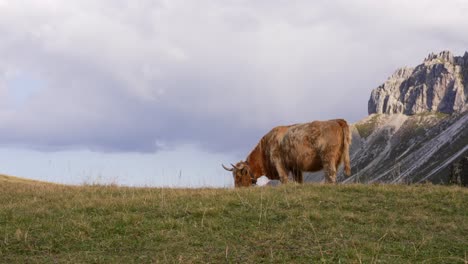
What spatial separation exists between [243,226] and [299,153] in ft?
28.5

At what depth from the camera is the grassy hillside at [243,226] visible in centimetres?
884

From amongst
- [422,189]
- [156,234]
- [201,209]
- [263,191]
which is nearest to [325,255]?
[156,234]

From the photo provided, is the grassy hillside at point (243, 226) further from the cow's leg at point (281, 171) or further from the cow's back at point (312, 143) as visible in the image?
the cow's leg at point (281, 171)

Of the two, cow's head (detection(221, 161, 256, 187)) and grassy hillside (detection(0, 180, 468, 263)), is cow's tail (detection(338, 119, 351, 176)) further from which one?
cow's head (detection(221, 161, 256, 187))

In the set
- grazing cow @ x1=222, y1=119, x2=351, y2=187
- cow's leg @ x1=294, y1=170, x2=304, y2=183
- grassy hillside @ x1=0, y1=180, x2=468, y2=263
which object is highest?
grazing cow @ x1=222, y1=119, x2=351, y2=187

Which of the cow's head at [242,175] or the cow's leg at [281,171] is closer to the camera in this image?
the cow's leg at [281,171]

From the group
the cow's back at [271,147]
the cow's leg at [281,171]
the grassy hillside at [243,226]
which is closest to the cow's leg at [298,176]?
the cow's leg at [281,171]

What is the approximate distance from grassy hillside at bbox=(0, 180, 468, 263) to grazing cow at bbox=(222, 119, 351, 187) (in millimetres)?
3334

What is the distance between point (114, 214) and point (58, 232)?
1604 millimetres

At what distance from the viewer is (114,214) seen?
39.1 feet

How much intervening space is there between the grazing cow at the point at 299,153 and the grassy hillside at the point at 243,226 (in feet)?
10.9

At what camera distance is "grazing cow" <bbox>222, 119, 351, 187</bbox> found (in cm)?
1880

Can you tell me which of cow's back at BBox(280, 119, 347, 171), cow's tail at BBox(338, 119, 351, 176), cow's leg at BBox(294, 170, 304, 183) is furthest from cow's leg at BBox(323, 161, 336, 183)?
cow's leg at BBox(294, 170, 304, 183)

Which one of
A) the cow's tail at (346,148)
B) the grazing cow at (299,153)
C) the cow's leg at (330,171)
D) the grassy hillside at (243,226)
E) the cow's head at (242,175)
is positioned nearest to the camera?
the grassy hillside at (243,226)
